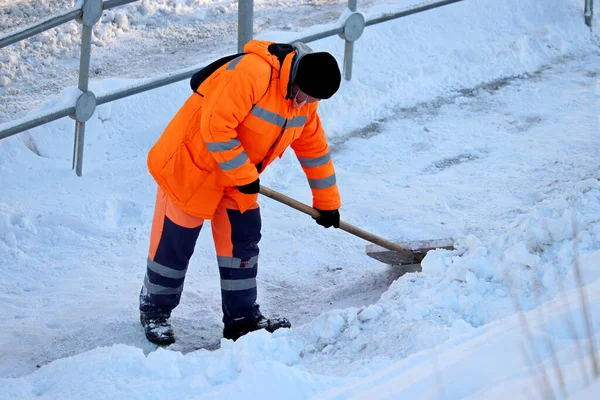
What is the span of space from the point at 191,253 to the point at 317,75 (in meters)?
1.05

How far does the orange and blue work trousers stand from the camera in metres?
3.93

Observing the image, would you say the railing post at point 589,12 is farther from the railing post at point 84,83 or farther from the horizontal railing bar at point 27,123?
the horizontal railing bar at point 27,123

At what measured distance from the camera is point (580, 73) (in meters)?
6.80

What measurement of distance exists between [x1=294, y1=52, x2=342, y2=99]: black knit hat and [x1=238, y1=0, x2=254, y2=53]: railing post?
2.02 metres

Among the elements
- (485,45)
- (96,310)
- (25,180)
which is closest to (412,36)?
(485,45)

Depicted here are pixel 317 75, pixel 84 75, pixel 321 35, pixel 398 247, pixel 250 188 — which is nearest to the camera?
pixel 317 75

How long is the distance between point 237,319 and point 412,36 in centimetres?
348

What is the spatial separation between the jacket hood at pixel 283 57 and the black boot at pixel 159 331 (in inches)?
48.7

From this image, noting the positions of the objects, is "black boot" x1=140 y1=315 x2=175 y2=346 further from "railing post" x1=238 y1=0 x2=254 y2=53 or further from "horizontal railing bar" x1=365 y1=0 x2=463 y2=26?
"horizontal railing bar" x1=365 y1=0 x2=463 y2=26

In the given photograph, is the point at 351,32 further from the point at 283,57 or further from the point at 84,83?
the point at 283,57

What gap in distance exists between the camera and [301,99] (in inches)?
144

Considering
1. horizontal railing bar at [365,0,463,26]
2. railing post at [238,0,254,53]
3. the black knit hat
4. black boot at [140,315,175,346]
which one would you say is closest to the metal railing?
railing post at [238,0,254,53]

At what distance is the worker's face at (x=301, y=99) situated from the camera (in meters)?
3.63

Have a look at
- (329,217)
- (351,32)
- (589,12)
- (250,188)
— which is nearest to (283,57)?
(250,188)
